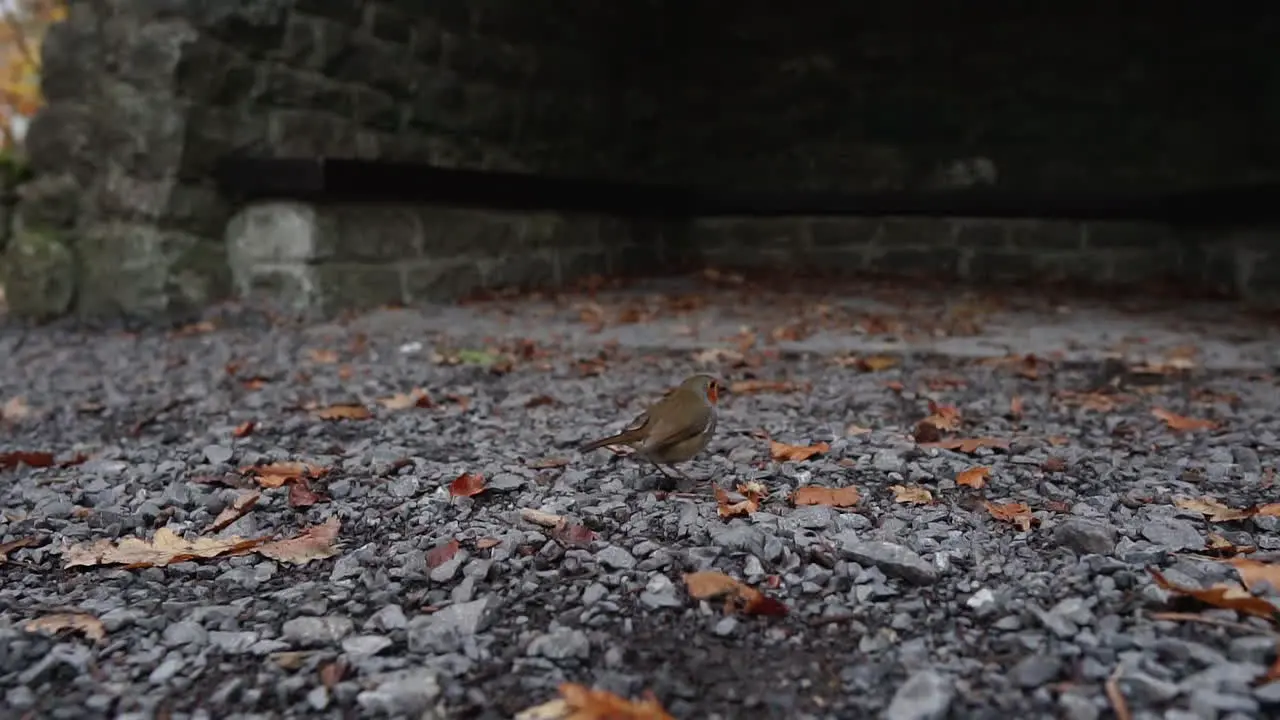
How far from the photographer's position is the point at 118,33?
516 cm

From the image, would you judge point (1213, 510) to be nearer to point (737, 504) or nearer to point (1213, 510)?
point (1213, 510)

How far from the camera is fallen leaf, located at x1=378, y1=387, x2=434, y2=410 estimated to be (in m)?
3.44

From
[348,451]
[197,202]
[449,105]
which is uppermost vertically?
[449,105]

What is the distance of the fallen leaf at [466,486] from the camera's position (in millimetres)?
2326

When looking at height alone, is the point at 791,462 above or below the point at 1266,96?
below

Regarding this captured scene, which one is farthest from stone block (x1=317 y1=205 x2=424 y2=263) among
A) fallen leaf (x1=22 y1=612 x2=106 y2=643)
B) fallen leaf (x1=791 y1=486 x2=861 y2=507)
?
fallen leaf (x1=22 y1=612 x2=106 y2=643)

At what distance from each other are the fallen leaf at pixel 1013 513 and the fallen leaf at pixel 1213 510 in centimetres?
32

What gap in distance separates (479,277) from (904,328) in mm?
2572

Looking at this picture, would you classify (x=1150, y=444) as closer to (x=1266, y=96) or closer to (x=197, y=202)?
(x=197, y=202)

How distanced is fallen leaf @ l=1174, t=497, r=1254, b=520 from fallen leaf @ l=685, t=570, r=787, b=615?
3.33 feet

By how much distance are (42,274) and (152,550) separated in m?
4.07

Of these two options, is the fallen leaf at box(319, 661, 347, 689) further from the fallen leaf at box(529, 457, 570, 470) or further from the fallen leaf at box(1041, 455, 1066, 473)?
the fallen leaf at box(1041, 455, 1066, 473)

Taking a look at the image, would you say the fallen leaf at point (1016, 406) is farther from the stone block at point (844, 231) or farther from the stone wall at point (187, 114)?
the stone block at point (844, 231)

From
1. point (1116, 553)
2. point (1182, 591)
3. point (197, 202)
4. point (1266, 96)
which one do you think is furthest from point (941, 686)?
point (1266, 96)
